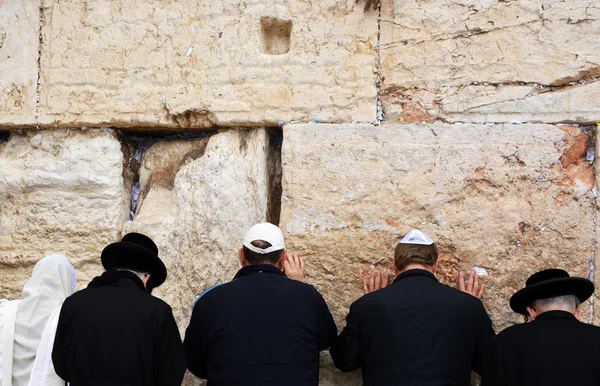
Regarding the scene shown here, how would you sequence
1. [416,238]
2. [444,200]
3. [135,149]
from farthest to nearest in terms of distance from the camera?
[135,149], [444,200], [416,238]

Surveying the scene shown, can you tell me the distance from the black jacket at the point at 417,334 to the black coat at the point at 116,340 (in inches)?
33.0

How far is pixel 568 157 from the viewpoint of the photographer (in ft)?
12.5

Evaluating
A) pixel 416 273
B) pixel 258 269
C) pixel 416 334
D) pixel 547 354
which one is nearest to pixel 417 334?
pixel 416 334

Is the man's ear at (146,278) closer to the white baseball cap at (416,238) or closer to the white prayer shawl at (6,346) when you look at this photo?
the white prayer shawl at (6,346)

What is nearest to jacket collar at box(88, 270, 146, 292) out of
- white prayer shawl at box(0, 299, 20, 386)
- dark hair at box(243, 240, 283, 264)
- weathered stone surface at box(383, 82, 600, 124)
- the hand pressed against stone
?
white prayer shawl at box(0, 299, 20, 386)

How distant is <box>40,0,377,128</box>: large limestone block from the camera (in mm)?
4070

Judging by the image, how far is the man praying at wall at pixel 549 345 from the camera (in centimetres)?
295

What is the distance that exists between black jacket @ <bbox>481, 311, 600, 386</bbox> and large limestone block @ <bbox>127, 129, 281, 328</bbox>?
1.62 m

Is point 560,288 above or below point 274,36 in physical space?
below

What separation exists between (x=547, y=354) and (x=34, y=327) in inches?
88.9

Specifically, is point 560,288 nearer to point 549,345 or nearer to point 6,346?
point 549,345

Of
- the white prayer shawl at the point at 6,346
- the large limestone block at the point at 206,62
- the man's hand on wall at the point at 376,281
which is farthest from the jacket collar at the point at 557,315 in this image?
the white prayer shawl at the point at 6,346

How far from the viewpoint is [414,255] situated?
3.45 meters

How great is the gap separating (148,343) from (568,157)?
2310mm
